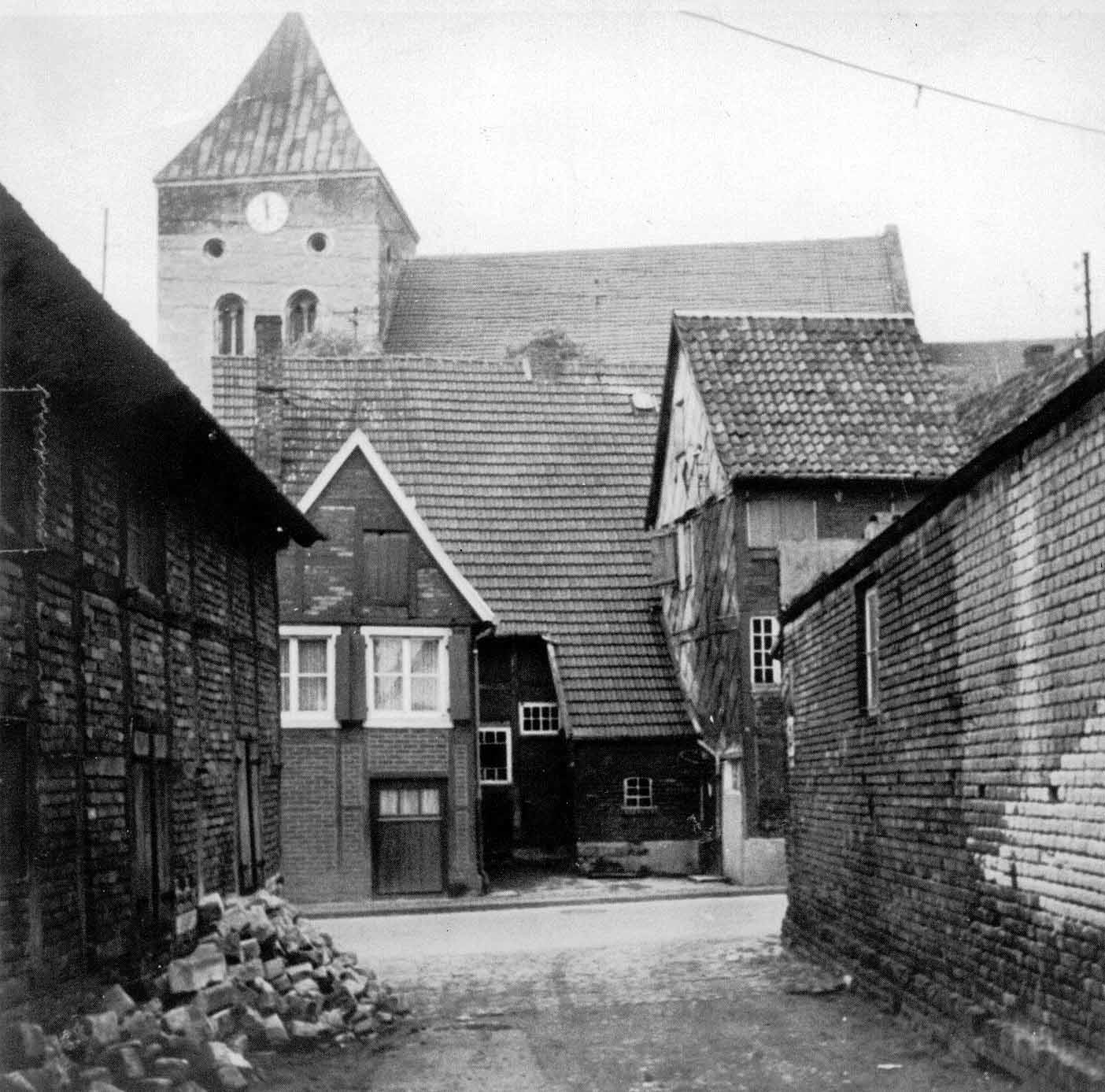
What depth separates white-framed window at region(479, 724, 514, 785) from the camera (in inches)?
1325

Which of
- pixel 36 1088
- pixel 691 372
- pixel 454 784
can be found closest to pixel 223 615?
pixel 36 1088

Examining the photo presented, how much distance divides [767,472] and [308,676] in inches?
340

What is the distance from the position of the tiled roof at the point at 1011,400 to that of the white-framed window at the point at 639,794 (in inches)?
339

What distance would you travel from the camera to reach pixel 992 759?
1181 cm

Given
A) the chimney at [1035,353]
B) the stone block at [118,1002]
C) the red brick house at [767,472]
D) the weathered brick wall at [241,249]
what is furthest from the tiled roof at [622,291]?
the stone block at [118,1002]

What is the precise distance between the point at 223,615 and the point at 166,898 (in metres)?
4.21

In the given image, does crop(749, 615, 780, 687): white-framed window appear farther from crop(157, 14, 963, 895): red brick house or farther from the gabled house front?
the gabled house front

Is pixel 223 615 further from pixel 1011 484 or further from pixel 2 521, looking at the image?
pixel 1011 484

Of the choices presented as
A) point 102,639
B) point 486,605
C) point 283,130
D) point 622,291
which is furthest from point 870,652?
point 283,130

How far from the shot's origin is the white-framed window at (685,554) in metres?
33.1

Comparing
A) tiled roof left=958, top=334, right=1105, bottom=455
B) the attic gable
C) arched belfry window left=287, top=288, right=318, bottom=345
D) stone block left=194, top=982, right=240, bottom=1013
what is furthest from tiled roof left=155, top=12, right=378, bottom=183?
stone block left=194, top=982, right=240, bottom=1013

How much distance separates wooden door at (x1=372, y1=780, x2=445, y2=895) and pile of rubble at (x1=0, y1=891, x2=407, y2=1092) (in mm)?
11310

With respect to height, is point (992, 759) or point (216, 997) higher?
point (992, 759)

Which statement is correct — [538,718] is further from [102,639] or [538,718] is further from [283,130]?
[283,130]
